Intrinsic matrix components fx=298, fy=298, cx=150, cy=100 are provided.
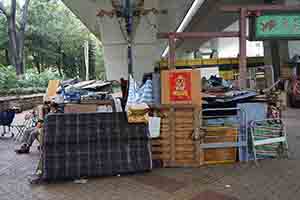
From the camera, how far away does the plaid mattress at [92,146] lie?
4426 mm

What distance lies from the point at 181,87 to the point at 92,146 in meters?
1.75

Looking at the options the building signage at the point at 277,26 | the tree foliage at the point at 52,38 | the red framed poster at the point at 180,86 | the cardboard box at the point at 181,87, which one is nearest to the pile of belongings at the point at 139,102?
the cardboard box at the point at 181,87

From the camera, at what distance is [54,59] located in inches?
1075

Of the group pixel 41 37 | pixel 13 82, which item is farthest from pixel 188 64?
pixel 41 37

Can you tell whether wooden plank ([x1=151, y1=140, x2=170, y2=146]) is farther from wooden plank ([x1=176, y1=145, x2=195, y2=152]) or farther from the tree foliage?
the tree foliage

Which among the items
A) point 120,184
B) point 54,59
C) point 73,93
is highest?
point 54,59

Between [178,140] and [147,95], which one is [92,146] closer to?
[147,95]

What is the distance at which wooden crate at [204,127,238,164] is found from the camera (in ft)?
16.7

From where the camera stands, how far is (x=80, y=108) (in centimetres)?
541

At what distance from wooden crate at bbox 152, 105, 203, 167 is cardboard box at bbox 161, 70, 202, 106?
0.45ft

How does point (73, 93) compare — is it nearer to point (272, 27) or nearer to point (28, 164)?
point (28, 164)

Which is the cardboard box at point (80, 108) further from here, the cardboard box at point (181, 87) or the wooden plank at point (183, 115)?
the wooden plank at point (183, 115)

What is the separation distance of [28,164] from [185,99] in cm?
300

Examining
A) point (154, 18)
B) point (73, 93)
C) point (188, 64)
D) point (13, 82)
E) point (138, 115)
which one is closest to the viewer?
point (138, 115)
